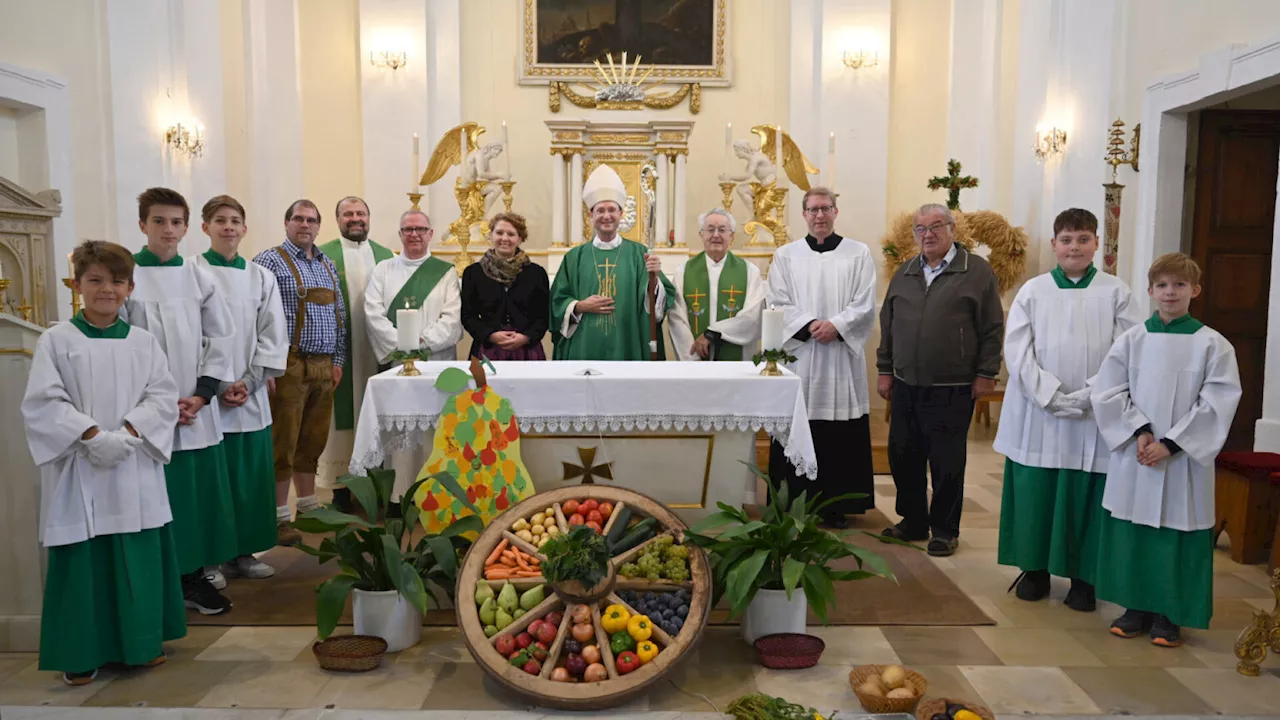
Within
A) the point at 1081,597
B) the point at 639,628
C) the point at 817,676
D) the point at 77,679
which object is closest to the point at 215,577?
the point at 77,679

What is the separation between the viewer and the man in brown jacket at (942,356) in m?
4.89

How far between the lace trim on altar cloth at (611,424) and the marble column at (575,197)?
472cm

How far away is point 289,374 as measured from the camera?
5.11 m

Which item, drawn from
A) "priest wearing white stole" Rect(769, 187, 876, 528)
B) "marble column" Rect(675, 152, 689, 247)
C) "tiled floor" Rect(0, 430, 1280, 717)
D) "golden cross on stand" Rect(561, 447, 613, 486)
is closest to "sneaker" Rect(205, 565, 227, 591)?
"tiled floor" Rect(0, 430, 1280, 717)

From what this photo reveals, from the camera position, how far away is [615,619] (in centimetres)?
334

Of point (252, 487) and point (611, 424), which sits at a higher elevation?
point (611, 424)

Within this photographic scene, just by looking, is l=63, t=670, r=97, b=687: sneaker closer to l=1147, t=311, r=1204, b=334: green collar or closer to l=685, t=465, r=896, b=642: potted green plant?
l=685, t=465, r=896, b=642: potted green plant

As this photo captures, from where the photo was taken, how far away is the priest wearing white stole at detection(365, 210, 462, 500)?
5621 mm

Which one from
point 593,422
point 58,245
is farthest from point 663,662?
point 58,245

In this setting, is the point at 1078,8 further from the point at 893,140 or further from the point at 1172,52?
the point at 893,140

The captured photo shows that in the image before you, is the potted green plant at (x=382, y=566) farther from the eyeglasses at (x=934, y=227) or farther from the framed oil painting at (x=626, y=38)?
the framed oil painting at (x=626, y=38)

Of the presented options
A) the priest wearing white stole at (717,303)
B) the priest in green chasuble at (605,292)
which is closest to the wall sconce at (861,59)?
the priest wearing white stole at (717,303)

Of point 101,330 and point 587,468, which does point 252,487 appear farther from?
point 587,468

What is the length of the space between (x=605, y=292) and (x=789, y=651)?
8.72 ft
